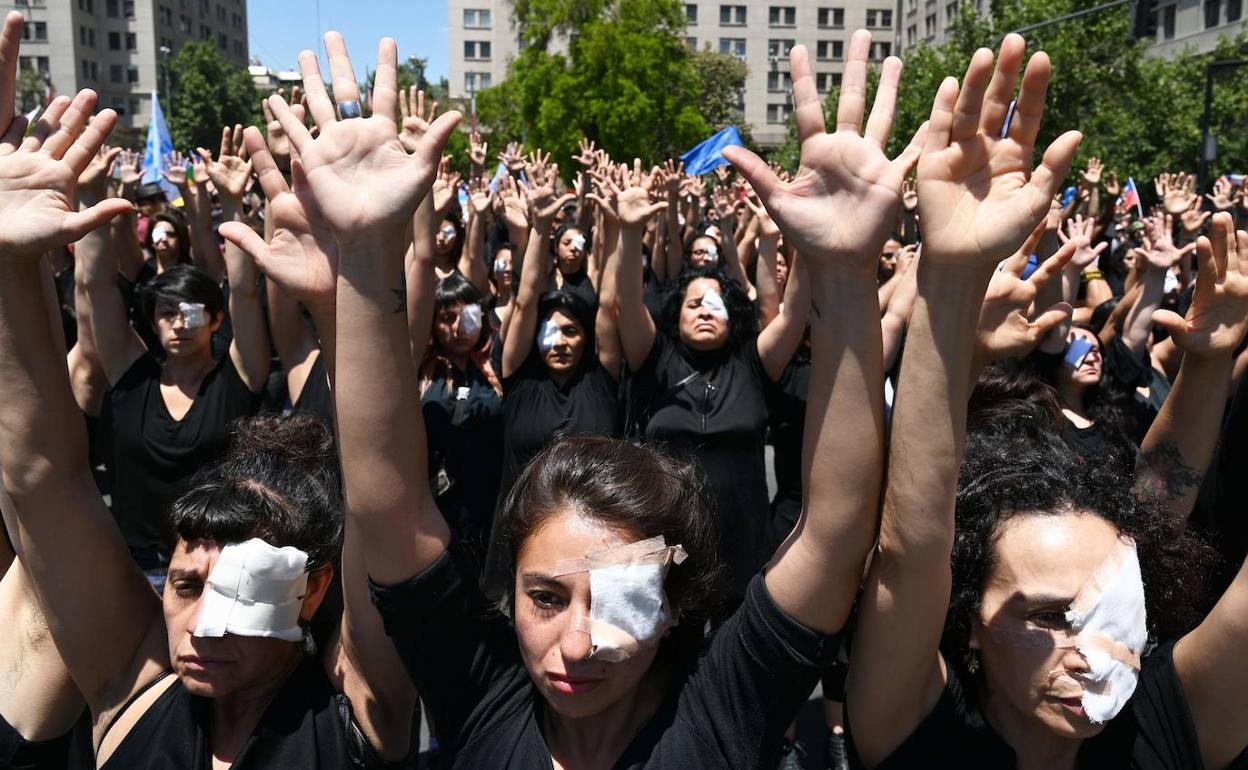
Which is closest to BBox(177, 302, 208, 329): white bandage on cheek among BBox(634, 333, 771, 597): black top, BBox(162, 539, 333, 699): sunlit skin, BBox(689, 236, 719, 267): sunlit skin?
BBox(634, 333, 771, 597): black top

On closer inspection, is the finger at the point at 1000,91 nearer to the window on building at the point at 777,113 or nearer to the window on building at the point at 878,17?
the window on building at the point at 777,113

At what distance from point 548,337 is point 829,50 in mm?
76380

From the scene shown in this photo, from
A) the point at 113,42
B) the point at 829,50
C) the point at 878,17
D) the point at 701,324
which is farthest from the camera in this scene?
the point at 113,42

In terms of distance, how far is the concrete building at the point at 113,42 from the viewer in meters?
69.6

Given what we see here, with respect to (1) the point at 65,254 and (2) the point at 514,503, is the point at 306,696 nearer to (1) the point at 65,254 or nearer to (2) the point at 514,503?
(2) the point at 514,503

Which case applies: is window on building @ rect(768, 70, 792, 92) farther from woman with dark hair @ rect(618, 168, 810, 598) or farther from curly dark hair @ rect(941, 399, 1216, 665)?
curly dark hair @ rect(941, 399, 1216, 665)

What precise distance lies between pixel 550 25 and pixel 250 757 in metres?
39.9

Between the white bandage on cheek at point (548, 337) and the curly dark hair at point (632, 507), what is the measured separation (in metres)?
2.42

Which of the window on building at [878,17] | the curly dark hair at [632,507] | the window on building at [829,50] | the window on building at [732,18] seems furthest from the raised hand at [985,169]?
the window on building at [878,17]

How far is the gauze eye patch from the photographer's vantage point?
1597 millimetres

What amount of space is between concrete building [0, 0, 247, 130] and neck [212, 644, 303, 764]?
230 feet

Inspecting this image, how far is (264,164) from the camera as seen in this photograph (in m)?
1.90

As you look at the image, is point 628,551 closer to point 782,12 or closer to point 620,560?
point 620,560

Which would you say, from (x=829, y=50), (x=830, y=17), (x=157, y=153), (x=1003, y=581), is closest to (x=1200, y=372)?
(x=1003, y=581)
